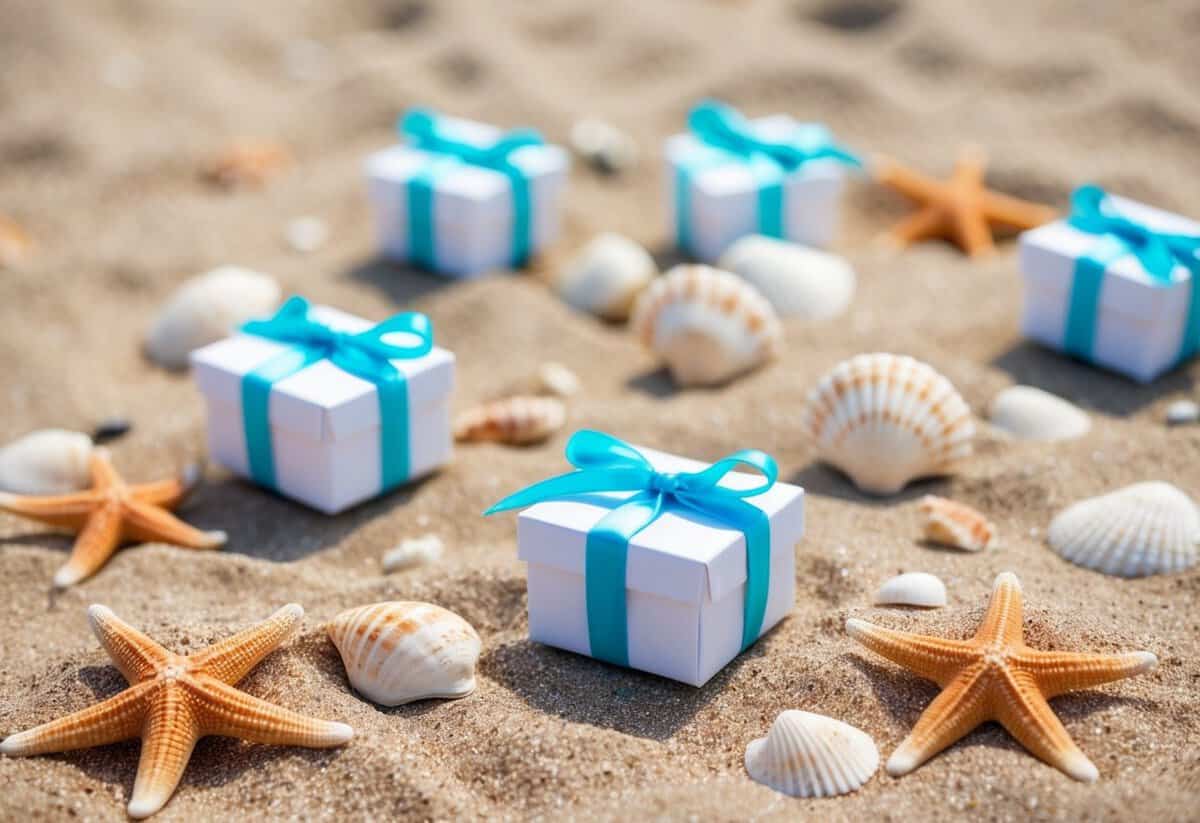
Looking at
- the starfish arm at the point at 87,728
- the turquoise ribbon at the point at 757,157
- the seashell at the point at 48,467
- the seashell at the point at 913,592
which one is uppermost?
the turquoise ribbon at the point at 757,157

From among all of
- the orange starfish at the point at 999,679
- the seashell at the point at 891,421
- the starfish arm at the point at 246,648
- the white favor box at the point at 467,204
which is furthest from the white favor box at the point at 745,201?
the starfish arm at the point at 246,648

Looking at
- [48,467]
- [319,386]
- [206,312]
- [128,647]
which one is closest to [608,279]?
[206,312]

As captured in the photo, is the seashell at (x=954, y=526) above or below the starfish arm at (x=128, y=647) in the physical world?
below

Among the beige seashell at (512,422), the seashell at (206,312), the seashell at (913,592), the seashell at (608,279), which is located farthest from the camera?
the seashell at (608,279)

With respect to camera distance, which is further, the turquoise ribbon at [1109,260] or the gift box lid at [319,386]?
the turquoise ribbon at [1109,260]

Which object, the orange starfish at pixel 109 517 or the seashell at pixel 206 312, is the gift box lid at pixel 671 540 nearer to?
the orange starfish at pixel 109 517

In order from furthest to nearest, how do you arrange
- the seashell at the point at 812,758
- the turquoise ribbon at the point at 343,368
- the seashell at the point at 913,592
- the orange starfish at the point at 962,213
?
the orange starfish at the point at 962,213
the turquoise ribbon at the point at 343,368
the seashell at the point at 913,592
the seashell at the point at 812,758
